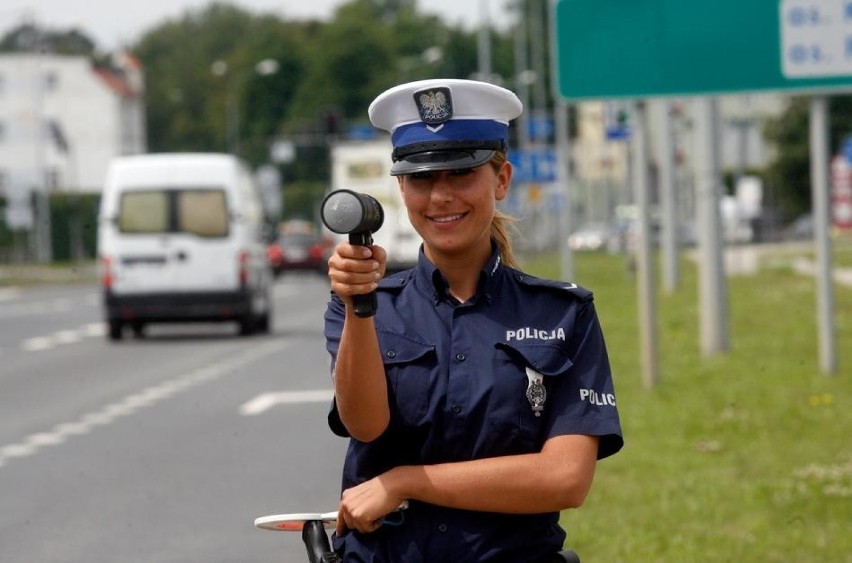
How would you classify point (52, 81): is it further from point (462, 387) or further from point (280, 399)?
point (462, 387)

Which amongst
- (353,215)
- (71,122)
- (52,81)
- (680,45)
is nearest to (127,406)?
(680,45)

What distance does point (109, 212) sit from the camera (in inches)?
1112

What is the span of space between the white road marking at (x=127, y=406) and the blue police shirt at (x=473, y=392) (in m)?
9.93

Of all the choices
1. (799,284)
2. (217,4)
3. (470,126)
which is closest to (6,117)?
(217,4)

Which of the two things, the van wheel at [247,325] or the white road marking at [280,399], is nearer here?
the white road marking at [280,399]

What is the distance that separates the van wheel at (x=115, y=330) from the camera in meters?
28.4

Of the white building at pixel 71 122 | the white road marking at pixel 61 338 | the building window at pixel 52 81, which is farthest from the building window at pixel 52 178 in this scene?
the white road marking at pixel 61 338

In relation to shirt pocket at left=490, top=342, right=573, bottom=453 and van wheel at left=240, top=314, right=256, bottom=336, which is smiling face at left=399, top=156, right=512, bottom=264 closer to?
shirt pocket at left=490, top=342, right=573, bottom=453

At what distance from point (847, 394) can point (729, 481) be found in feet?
16.2

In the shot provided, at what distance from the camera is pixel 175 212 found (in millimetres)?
28484

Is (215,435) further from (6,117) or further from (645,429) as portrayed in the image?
(6,117)

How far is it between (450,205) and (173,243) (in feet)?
81.1

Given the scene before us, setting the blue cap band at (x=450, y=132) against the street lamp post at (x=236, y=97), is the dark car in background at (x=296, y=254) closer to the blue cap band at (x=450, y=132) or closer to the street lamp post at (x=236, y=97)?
the blue cap band at (x=450, y=132)

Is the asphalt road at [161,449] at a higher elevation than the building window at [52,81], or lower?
lower
